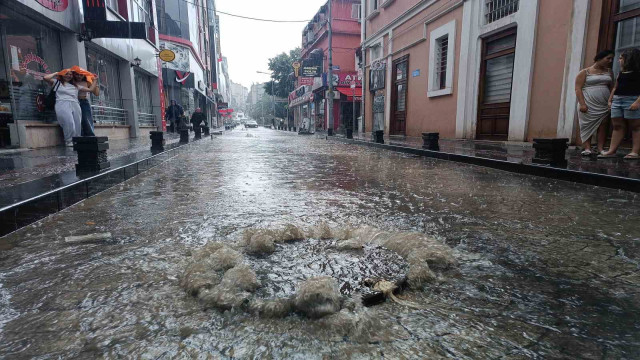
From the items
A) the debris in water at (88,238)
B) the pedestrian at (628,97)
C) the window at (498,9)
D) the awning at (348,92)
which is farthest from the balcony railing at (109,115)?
the awning at (348,92)

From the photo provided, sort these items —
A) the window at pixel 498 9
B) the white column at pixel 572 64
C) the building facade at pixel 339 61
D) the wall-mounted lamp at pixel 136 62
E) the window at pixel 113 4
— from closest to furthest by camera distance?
the white column at pixel 572 64 < the window at pixel 498 9 < the window at pixel 113 4 < the wall-mounted lamp at pixel 136 62 < the building facade at pixel 339 61

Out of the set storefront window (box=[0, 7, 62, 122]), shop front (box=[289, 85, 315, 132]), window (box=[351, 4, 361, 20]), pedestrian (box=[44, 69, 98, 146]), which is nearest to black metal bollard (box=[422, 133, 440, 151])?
pedestrian (box=[44, 69, 98, 146])

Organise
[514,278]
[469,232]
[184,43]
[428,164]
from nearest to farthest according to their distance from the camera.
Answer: [514,278]
[469,232]
[428,164]
[184,43]

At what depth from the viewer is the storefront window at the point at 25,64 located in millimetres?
7648

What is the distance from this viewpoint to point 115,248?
2045 millimetres

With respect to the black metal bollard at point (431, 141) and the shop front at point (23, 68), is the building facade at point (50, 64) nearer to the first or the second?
the shop front at point (23, 68)

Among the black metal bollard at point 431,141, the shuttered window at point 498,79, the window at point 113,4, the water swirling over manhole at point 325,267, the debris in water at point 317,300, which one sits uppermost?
the window at point 113,4

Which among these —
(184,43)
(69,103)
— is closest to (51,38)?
(69,103)

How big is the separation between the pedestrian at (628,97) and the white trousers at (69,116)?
33.0 ft

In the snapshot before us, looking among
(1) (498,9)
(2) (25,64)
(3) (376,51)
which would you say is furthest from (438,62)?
(2) (25,64)

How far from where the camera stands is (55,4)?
8.60 metres

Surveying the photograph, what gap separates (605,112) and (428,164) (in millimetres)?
2736

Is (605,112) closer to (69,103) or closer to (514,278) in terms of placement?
(514,278)

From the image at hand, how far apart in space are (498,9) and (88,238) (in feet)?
36.6
